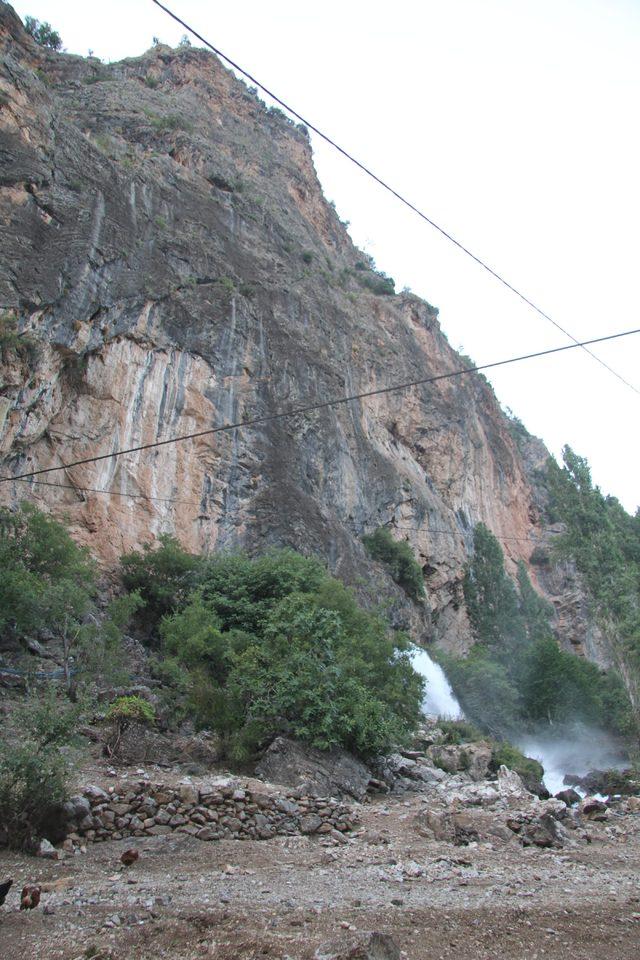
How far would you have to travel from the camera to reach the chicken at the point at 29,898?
209 inches

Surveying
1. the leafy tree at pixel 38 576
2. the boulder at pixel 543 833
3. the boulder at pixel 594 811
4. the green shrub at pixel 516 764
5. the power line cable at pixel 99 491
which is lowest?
the green shrub at pixel 516 764

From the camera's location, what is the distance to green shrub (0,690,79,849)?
682cm

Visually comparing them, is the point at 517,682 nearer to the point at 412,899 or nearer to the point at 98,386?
the point at 98,386

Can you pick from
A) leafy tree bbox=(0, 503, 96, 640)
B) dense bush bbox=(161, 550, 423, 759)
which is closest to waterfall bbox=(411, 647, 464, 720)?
dense bush bbox=(161, 550, 423, 759)

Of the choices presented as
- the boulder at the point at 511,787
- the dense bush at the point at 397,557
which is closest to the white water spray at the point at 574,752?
the dense bush at the point at 397,557

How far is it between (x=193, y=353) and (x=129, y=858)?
66.4 feet

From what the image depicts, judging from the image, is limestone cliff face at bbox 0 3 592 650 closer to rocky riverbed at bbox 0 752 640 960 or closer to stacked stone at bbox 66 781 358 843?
stacked stone at bbox 66 781 358 843

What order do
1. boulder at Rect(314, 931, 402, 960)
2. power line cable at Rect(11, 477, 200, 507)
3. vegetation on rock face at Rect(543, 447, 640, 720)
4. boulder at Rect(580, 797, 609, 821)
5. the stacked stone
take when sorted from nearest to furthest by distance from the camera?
boulder at Rect(314, 931, 402, 960) < the stacked stone < boulder at Rect(580, 797, 609, 821) < power line cable at Rect(11, 477, 200, 507) < vegetation on rock face at Rect(543, 447, 640, 720)

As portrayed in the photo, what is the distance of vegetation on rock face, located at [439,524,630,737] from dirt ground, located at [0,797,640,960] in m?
16.4

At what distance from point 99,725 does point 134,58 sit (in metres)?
50.8

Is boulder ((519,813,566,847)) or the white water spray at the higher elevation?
boulder ((519,813,566,847))


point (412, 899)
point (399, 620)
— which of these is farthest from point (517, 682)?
point (412, 899)

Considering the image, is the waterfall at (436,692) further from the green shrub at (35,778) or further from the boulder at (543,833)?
the green shrub at (35,778)

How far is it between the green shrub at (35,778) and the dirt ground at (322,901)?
0.35 metres
